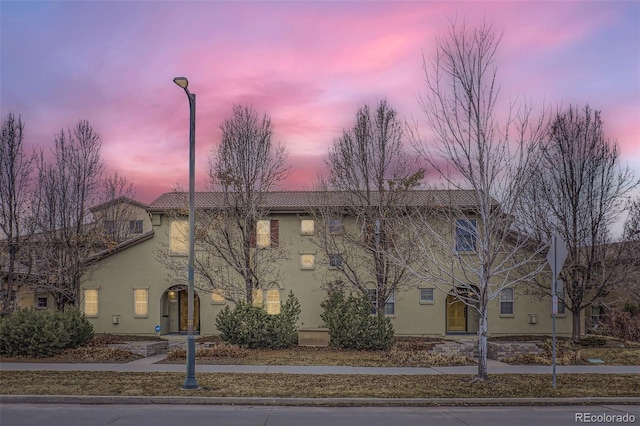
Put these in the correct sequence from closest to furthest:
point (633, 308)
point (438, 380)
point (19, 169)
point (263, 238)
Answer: point (438, 380)
point (19, 169)
point (263, 238)
point (633, 308)

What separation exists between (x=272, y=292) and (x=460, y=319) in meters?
10.2

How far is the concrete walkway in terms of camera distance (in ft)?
50.0

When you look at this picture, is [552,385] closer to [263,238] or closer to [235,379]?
[235,379]

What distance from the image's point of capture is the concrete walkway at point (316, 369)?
15.2 meters

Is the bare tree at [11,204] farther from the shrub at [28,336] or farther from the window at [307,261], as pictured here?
the window at [307,261]

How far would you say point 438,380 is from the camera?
1378 cm

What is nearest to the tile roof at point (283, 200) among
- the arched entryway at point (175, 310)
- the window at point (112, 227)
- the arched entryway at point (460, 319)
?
the arched entryway at point (175, 310)

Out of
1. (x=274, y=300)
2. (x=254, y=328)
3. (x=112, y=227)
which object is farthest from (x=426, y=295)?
(x=112, y=227)

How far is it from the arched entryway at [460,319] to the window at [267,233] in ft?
32.3

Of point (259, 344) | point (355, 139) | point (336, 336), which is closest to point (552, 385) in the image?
point (336, 336)

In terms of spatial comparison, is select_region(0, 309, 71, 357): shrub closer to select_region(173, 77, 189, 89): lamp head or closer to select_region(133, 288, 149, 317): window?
select_region(133, 288, 149, 317): window

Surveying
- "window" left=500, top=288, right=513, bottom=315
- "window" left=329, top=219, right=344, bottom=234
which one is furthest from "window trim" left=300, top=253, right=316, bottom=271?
"window" left=500, top=288, right=513, bottom=315

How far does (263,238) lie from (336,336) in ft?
27.7

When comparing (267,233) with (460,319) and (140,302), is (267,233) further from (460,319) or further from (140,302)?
(460,319)
